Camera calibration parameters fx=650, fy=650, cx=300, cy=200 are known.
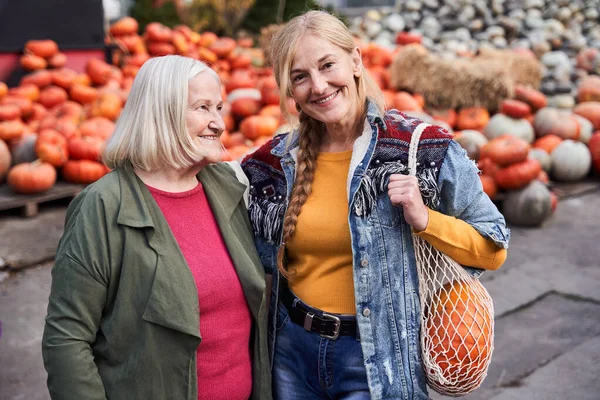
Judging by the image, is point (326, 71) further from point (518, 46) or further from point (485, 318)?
point (518, 46)

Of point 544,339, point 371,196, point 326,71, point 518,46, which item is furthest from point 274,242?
point 518,46

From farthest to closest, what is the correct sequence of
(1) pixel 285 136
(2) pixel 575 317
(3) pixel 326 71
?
(2) pixel 575 317 < (1) pixel 285 136 < (3) pixel 326 71

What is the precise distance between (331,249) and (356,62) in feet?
2.10

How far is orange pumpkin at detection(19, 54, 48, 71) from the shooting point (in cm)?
700

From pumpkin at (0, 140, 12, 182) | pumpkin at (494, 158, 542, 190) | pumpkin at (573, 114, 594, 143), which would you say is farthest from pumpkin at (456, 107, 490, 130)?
pumpkin at (0, 140, 12, 182)

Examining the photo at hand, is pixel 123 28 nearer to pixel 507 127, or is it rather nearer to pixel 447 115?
pixel 447 115

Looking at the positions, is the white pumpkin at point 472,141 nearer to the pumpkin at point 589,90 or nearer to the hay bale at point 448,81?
the hay bale at point 448,81

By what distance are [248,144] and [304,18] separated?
4319 mm

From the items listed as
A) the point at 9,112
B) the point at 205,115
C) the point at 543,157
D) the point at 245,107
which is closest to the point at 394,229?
the point at 205,115

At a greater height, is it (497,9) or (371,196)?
(371,196)

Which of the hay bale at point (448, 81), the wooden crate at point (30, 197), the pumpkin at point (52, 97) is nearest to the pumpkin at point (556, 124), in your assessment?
the hay bale at point (448, 81)

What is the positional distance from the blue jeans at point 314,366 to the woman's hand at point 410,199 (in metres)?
0.45

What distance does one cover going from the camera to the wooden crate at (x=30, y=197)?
5270 millimetres

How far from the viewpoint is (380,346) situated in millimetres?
2080
